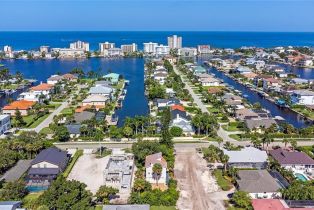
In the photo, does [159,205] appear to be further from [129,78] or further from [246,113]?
[129,78]

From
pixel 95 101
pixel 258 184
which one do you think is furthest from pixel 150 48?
pixel 258 184

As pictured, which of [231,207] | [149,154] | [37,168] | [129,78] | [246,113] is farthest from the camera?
[129,78]

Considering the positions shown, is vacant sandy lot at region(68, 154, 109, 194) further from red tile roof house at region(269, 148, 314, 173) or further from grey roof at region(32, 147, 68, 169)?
→ red tile roof house at region(269, 148, 314, 173)

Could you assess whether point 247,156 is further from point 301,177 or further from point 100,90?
point 100,90

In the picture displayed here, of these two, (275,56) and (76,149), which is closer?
(76,149)

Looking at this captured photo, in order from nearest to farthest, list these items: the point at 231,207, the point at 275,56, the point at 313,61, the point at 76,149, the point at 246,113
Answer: the point at 231,207
the point at 76,149
the point at 246,113
the point at 313,61
the point at 275,56

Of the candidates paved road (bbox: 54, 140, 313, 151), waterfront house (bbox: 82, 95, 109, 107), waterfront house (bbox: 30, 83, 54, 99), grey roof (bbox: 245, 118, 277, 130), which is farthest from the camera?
waterfront house (bbox: 30, 83, 54, 99)

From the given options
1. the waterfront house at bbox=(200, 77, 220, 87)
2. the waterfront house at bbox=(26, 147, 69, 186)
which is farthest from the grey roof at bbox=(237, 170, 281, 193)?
the waterfront house at bbox=(200, 77, 220, 87)

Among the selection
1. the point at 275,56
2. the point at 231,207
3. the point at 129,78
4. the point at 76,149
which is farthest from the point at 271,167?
the point at 275,56
